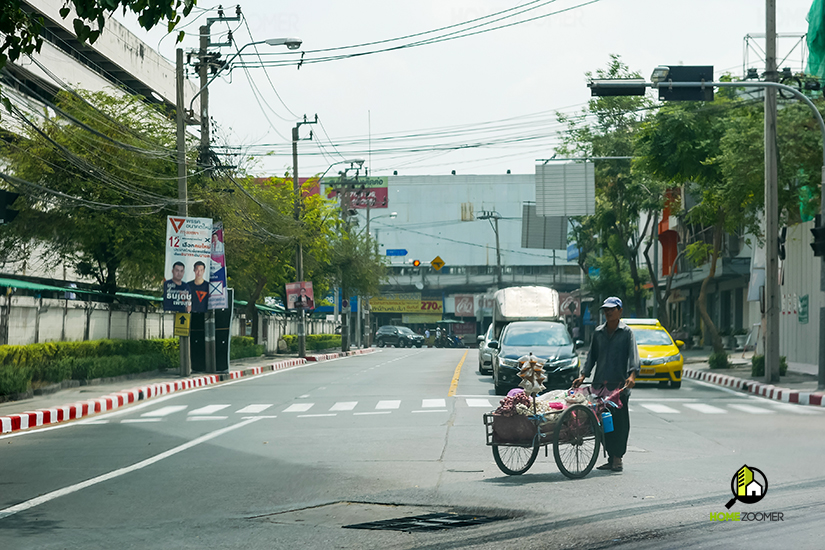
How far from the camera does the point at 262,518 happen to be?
7.82 m

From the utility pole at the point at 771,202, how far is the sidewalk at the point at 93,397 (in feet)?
49.3

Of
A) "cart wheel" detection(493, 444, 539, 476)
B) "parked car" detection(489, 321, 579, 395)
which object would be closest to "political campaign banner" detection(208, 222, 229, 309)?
Result: "parked car" detection(489, 321, 579, 395)

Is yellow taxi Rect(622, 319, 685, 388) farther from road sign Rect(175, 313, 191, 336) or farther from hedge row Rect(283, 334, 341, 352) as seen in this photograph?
hedge row Rect(283, 334, 341, 352)

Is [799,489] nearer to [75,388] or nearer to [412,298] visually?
[75,388]

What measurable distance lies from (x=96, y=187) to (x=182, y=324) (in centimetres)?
515

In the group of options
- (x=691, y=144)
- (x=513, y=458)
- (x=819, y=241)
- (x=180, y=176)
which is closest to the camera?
(x=513, y=458)

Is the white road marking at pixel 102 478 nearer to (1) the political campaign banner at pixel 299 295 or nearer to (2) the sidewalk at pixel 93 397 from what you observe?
(2) the sidewalk at pixel 93 397

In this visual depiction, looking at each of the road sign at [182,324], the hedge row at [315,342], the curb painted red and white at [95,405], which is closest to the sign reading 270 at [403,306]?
the hedge row at [315,342]

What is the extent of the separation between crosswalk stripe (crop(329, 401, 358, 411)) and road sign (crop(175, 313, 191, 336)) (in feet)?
34.7

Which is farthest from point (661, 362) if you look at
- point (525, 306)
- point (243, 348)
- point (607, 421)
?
point (243, 348)

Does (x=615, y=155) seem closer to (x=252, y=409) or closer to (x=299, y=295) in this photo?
(x=299, y=295)

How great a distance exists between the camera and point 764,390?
22.4 metres

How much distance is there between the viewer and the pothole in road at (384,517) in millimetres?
7406

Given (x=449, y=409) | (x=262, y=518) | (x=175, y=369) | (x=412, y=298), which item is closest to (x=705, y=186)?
(x=449, y=409)
